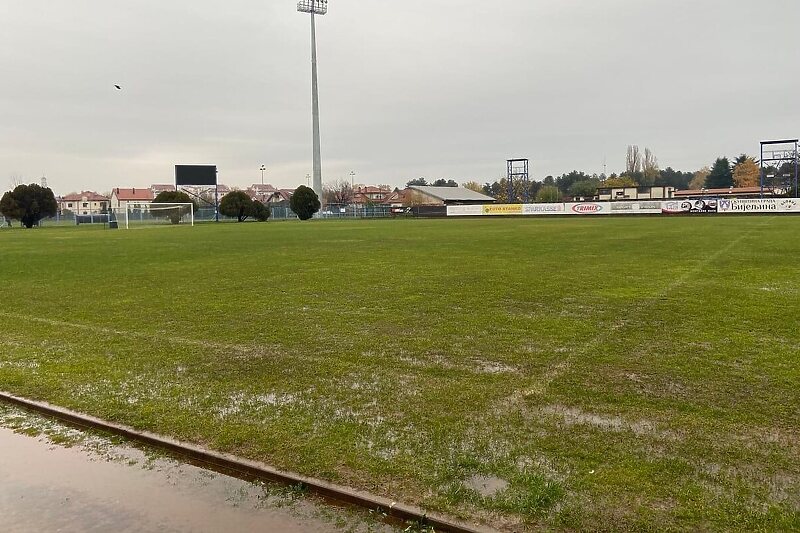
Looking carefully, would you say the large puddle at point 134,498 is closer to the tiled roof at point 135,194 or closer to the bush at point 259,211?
the bush at point 259,211

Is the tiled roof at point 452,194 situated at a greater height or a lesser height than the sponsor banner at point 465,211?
greater

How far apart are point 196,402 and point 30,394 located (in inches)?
73.6

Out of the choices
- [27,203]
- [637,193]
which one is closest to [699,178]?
[637,193]

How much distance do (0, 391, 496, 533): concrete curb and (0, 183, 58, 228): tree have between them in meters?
67.9

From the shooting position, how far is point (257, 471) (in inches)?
170

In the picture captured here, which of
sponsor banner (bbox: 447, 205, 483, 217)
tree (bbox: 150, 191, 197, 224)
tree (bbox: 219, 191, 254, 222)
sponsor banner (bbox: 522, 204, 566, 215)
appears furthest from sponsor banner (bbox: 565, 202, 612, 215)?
tree (bbox: 150, 191, 197, 224)

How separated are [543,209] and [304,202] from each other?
98.3 ft

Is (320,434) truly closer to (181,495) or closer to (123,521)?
(181,495)

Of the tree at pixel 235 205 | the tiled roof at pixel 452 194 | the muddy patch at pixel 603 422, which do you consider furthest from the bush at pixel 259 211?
the muddy patch at pixel 603 422

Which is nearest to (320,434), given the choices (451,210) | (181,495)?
(181,495)

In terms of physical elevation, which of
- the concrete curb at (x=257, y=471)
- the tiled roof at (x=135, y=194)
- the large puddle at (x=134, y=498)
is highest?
the tiled roof at (x=135, y=194)

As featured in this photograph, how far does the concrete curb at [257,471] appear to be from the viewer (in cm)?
363

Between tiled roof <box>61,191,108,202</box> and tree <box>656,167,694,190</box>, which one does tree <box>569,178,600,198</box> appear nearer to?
tree <box>656,167,694,190</box>

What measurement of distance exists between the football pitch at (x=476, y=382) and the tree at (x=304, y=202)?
62074mm
